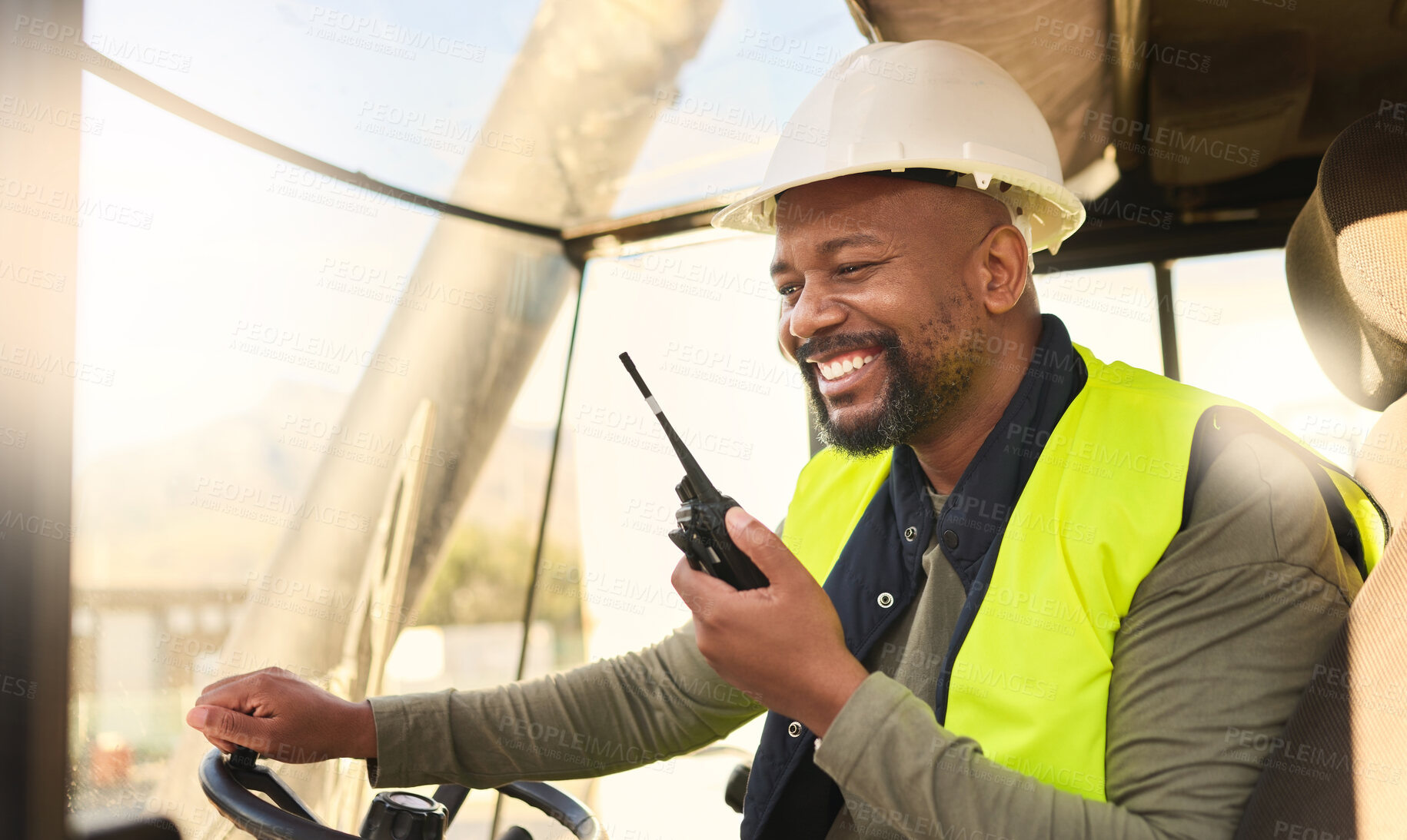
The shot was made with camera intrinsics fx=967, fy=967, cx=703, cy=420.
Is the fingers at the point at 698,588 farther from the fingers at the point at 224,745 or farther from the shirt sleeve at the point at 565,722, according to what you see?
the fingers at the point at 224,745

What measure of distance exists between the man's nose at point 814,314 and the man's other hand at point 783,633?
450 millimetres

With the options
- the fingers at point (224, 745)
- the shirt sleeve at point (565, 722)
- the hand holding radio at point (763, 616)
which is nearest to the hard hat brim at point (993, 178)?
the hand holding radio at point (763, 616)

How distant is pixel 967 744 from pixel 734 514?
375 millimetres

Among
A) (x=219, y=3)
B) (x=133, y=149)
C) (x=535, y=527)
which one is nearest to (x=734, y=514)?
(x=133, y=149)

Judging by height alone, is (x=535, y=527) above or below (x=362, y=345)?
below

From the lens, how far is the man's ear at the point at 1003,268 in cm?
157

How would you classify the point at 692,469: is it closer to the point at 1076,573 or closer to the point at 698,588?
Result: the point at 698,588

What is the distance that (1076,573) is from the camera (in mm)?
1260

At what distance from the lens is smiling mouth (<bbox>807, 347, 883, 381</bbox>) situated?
151cm

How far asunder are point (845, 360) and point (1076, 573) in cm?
47

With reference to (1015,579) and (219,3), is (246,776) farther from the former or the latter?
(219,3)

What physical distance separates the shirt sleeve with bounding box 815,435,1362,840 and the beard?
41 centimetres

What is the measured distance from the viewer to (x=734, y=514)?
116 cm

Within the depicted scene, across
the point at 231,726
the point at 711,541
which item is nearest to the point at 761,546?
the point at 711,541
